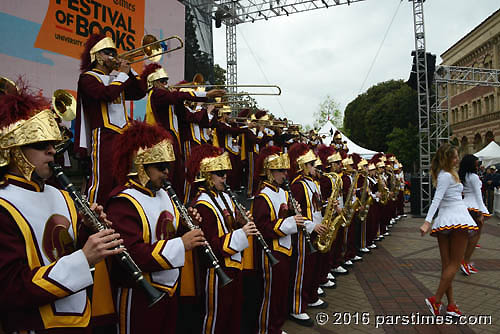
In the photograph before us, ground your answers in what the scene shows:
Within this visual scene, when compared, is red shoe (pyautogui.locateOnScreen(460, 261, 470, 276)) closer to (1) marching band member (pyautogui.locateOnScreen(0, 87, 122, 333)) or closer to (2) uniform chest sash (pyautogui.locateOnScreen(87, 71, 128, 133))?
(2) uniform chest sash (pyautogui.locateOnScreen(87, 71, 128, 133))

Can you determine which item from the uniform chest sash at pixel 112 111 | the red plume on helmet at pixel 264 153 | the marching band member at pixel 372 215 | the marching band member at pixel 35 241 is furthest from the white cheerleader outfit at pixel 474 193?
the marching band member at pixel 35 241

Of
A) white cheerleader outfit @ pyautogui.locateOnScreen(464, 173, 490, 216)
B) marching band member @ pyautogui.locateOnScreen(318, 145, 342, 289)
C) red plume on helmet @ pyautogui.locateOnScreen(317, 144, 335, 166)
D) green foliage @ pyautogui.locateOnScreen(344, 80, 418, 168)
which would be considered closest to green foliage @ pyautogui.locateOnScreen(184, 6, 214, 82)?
red plume on helmet @ pyautogui.locateOnScreen(317, 144, 335, 166)

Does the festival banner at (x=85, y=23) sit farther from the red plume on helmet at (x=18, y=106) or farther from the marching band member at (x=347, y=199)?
the marching band member at (x=347, y=199)

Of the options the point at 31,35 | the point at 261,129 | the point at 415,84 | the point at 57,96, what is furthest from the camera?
the point at 415,84

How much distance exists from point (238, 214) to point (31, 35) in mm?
5400

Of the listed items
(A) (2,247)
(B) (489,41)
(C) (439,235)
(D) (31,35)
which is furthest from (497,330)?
(B) (489,41)

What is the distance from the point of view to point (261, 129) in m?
10.1

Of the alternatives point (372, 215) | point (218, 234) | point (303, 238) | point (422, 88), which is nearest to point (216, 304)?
point (218, 234)

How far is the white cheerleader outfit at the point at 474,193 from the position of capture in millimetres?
6633

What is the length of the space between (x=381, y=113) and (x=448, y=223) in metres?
40.7

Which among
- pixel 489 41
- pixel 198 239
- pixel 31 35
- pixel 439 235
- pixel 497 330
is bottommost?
pixel 497 330

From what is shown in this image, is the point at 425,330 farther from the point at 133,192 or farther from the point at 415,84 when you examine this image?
the point at 415,84

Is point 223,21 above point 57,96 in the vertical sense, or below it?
→ above

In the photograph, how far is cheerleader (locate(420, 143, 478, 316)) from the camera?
16.2ft
